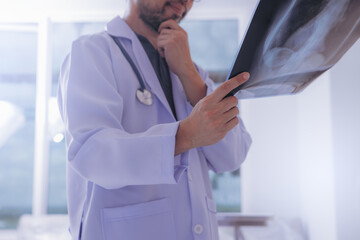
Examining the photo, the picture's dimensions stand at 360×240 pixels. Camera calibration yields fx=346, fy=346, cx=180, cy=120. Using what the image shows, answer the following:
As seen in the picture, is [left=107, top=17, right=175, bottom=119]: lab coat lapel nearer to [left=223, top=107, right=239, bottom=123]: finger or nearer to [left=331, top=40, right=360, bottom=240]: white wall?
[left=223, top=107, right=239, bottom=123]: finger

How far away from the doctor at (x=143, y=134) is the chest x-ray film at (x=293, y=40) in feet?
0.19

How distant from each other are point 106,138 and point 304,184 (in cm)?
201

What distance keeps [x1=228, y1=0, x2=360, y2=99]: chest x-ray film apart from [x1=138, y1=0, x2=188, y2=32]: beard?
1.54 feet

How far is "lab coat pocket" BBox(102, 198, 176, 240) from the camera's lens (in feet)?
2.47


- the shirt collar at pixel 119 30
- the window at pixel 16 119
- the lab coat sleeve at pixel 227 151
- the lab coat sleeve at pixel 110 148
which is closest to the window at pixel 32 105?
the window at pixel 16 119

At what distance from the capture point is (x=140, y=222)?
767mm

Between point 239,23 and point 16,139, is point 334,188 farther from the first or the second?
point 16,139

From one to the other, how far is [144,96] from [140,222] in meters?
0.30

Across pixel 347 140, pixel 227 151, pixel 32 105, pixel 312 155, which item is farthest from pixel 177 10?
pixel 32 105

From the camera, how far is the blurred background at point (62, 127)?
248 cm

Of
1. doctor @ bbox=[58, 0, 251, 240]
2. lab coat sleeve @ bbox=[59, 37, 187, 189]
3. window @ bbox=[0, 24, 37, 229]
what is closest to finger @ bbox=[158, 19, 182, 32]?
doctor @ bbox=[58, 0, 251, 240]

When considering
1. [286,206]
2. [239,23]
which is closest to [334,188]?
[286,206]

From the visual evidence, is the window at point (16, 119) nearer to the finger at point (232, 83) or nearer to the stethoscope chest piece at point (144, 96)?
the stethoscope chest piece at point (144, 96)

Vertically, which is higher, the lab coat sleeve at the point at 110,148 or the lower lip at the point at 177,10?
the lower lip at the point at 177,10
